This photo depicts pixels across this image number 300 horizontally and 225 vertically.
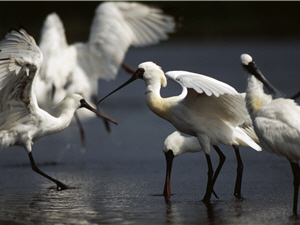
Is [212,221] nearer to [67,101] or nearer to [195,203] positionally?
[195,203]

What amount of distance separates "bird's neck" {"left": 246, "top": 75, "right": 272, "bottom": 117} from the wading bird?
411 cm

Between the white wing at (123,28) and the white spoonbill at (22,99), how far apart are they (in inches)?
112

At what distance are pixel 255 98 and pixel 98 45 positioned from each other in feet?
17.9

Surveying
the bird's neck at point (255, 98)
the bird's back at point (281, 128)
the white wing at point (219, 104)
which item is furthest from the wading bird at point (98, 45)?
the bird's back at point (281, 128)

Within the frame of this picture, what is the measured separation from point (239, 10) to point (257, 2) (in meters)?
3.12

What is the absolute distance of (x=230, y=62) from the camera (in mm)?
28422

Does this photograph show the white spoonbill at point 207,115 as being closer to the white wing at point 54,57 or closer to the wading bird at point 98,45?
the wading bird at point 98,45

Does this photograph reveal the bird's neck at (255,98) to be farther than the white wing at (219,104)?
No

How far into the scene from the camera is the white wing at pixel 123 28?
429 inches

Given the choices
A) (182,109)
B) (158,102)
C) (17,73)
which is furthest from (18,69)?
(182,109)

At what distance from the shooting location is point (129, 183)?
8469 mm

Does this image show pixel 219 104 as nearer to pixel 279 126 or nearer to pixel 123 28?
pixel 279 126

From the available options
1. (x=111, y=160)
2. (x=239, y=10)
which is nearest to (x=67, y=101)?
(x=111, y=160)

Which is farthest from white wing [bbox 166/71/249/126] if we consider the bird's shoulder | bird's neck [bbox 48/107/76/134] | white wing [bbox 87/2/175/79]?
white wing [bbox 87/2/175/79]
